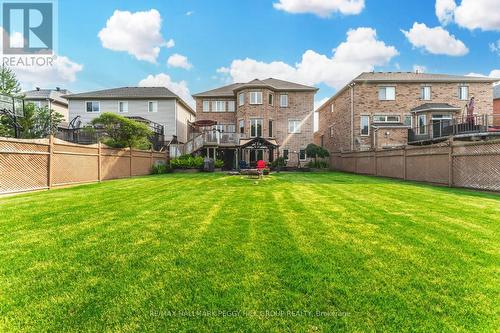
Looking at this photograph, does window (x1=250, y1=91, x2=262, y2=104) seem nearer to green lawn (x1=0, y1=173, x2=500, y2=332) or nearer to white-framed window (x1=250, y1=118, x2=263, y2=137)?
white-framed window (x1=250, y1=118, x2=263, y2=137)

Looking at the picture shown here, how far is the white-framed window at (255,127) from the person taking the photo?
27.8 metres

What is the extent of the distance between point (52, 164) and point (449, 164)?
58.1 ft

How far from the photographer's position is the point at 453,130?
783 inches

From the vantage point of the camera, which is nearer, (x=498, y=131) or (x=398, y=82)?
(x=498, y=131)

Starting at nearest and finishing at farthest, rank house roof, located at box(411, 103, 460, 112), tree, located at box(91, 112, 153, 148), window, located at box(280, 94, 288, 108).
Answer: tree, located at box(91, 112, 153, 148), house roof, located at box(411, 103, 460, 112), window, located at box(280, 94, 288, 108)

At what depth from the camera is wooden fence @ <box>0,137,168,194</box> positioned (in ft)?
30.7

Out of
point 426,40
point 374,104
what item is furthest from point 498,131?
point 426,40

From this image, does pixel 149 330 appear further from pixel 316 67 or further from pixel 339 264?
pixel 316 67

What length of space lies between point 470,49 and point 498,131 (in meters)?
16.8

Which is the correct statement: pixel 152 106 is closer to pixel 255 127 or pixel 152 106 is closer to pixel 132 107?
pixel 132 107

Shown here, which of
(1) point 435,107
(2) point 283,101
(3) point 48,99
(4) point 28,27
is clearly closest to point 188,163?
(4) point 28,27

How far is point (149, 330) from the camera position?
2.41m

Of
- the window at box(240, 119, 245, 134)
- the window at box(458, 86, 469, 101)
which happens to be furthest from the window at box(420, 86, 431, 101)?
the window at box(240, 119, 245, 134)

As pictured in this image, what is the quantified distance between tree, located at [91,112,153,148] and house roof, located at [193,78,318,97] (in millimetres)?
12493
